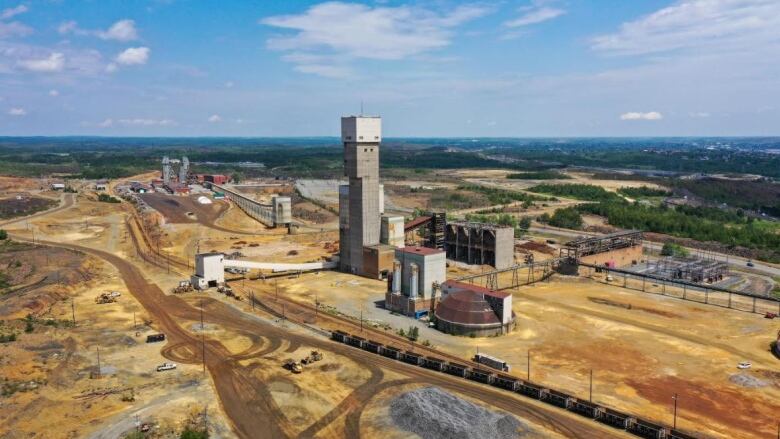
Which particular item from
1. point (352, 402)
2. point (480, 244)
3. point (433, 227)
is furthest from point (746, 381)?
point (433, 227)

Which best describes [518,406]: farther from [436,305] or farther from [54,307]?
[54,307]

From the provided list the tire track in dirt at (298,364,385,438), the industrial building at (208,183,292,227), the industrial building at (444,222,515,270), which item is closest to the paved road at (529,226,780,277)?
the industrial building at (444,222,515,270)

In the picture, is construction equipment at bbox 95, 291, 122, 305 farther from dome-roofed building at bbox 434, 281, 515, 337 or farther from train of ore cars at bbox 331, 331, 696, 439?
dome-roofed building at bbox 434, 281, 515, 337

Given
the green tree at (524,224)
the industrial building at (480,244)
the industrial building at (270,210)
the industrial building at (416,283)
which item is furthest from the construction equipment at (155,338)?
the green tree at (524,224)

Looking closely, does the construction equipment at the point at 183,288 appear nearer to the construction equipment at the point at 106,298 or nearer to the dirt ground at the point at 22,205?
the construction equipment at the point at 106,298

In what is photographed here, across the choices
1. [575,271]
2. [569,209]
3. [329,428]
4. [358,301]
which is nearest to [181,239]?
[358,301]

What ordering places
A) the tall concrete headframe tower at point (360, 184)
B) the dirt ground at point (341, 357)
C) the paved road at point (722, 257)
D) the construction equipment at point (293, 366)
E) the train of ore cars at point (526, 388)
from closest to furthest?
the train of ore cars at point (526, 388), the dirt ground at point (341, 357), the construction equipment at point (293, 366), the tall concrete headframe tower at point (360, 184), the paved road at point (722, 257)
